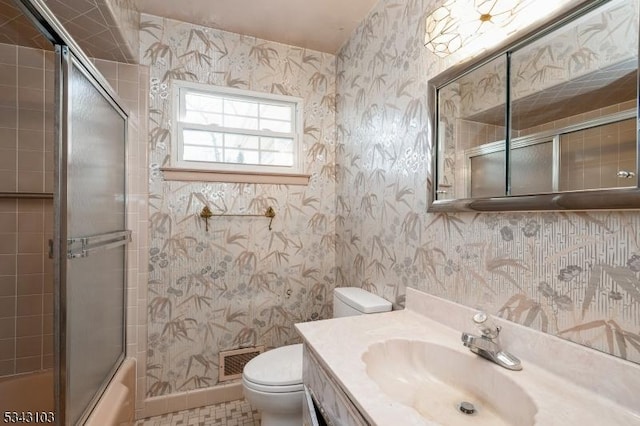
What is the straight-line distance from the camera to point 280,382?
1358 millimetres

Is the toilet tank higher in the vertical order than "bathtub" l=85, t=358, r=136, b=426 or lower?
higher

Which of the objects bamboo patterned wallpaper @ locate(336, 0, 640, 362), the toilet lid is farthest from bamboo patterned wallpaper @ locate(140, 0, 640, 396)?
the toilet lid

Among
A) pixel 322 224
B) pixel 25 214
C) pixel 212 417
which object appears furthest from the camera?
pixel 322 224

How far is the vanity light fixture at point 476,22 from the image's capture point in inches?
35.1

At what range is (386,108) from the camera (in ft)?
5.31

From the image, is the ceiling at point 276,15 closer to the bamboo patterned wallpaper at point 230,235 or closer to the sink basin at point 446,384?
the bamboo patterned wallpaper at point 230,235

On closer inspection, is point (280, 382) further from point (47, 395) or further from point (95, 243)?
point (47, 395)

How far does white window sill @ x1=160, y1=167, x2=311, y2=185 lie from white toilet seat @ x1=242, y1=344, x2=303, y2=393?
1.10 meters

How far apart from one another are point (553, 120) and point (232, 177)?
169 centimetres

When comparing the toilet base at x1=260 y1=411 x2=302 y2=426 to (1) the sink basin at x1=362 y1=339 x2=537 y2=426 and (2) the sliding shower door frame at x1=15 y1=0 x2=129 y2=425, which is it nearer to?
(1) the sink basin at x1=362 y1=339 x2=537 y2=426

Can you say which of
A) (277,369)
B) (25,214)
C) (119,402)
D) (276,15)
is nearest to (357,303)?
(277,369)

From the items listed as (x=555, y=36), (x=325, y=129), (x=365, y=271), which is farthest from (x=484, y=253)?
(x=325, y=129)

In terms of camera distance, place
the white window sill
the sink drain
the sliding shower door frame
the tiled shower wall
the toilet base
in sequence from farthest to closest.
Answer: the white window sill → the tiled shower wall → the toilet base → the sliding shower door frame → the sink drain

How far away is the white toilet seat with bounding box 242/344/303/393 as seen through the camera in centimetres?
135
